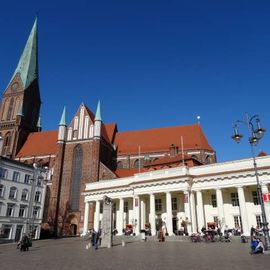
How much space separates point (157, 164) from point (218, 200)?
12331 millimetres

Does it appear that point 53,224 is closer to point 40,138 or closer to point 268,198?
point 40,138

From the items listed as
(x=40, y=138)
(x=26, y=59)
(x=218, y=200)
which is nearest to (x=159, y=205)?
(x=218, y=200)

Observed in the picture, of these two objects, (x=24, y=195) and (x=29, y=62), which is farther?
(x=29, y=62)

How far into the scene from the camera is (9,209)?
4106 centimetres

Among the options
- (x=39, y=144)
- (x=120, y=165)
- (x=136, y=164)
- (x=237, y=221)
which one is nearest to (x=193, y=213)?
(x=237, y=221)

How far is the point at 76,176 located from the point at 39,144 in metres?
17.5

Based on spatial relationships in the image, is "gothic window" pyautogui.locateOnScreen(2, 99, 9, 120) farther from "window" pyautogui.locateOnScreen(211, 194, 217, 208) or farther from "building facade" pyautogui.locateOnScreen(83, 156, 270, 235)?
"window" pyautogui.locateOnScreen(211, 194, 217, 208)

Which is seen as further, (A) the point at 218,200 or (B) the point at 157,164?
(B) the point at 157,164

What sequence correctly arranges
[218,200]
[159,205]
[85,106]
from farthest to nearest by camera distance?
[85,106], [159,205], [218,200]

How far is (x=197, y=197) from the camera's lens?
36.4m

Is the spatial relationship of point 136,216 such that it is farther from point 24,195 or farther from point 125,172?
point 24,195

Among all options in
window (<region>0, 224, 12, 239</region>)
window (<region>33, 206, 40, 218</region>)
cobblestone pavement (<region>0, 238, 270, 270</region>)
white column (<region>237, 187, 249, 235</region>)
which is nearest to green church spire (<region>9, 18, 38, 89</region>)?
window (<region>33, 206, 40, 218</region>)

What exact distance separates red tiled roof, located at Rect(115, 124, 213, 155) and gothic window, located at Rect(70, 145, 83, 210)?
9659 mm

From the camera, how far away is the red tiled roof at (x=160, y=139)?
5628 cm
